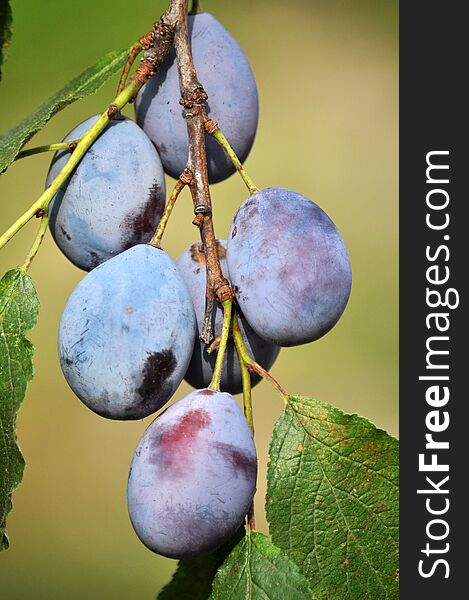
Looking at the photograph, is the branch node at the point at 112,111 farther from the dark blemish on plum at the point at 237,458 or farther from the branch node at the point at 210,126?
the dark blemish on plum at the point at 237,458

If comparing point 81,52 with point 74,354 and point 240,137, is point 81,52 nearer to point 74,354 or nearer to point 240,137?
point 240,137

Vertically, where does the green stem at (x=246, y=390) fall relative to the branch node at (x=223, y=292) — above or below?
below

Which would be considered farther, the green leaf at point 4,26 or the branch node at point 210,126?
the green leaf at point 4,26

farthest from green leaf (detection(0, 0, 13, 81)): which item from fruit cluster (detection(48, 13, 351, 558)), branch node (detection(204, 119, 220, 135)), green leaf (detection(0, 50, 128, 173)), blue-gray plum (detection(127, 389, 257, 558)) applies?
blue-gray plum (detection(127, 389, 257, 558))

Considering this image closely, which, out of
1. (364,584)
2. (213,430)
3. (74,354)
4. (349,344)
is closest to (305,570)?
(364,584)

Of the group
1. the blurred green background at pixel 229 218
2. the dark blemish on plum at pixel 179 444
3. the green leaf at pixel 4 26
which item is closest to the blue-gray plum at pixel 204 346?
the dark blemish on plum at pixel 179 444

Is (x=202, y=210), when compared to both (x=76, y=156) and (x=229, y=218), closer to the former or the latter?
(x=76, y=156)
